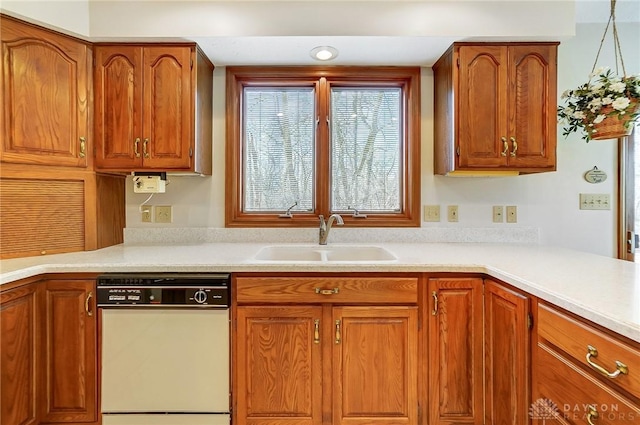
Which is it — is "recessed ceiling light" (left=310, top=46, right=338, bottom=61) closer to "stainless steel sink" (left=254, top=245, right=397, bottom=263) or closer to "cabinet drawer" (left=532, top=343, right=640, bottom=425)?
"stainless steel sink" (left=254, top=245, right=397, bottom=263)

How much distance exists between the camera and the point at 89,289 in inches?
65.0

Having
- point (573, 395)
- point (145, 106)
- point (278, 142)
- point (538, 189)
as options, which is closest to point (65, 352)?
point (145, 106)

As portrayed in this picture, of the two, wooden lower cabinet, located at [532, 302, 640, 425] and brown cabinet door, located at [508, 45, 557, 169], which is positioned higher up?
brown cabinet door, located at [508, 45, 557, 169]

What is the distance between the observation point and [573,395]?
43.9 inches

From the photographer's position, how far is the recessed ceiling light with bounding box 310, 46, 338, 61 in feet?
6.77

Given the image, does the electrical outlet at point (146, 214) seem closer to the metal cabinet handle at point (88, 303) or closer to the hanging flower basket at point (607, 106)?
the metal cabinet handle at point (88, 303)

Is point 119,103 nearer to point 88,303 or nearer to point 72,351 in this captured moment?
point 88,303

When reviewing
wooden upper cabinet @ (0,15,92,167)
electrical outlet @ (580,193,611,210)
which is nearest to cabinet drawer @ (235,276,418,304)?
wooden upper cabinet @ (0,15,92,167)

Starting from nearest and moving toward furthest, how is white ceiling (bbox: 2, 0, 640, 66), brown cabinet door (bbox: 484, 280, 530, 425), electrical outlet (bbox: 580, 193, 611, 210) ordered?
brown cabinet door (bbox: 484, 280, 530, 425) → white ceiling (bbox: 2, 0, 640, 66) → electrical outlet (bbox: 580, 193, 611, 210)

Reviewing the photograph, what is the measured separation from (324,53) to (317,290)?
1406 millimetres

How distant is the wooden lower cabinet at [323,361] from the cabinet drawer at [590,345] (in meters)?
0.58

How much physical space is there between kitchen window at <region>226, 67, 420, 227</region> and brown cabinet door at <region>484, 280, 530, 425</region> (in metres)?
0.89

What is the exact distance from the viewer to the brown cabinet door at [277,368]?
65.1 inches

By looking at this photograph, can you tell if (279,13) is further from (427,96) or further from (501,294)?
(501,294)
